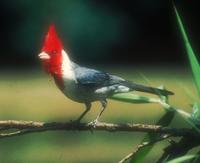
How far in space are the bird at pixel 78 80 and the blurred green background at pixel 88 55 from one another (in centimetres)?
130

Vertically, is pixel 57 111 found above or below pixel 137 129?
below

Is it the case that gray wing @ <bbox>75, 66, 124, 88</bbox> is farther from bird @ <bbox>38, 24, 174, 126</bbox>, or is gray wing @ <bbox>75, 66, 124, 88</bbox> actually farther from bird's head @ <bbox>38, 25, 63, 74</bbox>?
bird's head @ <bbox>38, 25, 63, 74</bbox>

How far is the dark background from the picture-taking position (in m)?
3.04

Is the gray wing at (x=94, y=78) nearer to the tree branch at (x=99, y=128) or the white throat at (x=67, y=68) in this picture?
the white throat at (x=67, y=68)

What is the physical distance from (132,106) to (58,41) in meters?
1.94

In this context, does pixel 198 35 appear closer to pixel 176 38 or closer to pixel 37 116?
pixel 176 38

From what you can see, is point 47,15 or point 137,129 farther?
point 47,15

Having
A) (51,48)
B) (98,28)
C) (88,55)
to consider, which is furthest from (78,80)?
(88,55)

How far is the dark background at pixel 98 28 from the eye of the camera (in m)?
3.04

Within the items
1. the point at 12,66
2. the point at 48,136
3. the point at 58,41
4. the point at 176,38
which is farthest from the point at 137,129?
the point at 12,66

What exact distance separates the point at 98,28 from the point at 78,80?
2164 mm

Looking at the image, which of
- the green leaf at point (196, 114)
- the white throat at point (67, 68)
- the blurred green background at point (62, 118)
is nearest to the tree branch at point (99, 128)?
the green leaf at point (196, 114)

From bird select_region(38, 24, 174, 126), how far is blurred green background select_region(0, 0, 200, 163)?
4.26 ft

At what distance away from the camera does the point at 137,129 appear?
0.71 metres
